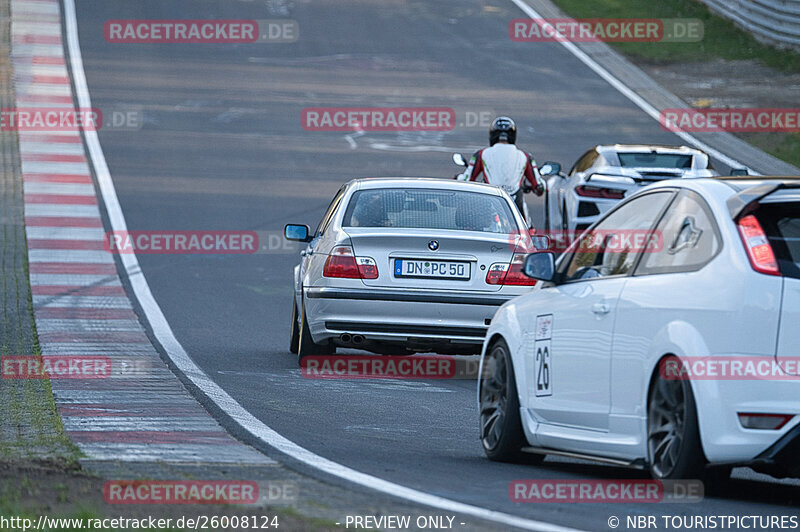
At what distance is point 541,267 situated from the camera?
8.02 metres

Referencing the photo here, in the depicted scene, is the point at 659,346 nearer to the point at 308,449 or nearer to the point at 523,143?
the point at 308,449

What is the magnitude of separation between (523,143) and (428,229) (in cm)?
1757

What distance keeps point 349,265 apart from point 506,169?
360cm

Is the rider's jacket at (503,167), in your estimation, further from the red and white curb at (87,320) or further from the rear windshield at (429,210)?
the red and white curb at (87,320)

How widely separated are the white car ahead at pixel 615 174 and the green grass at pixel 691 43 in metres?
18.0

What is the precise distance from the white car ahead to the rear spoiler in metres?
11.8

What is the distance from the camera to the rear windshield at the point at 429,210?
1272 centimetres

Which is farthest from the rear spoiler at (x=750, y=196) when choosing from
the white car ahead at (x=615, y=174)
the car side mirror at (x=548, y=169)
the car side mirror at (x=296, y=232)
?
the white car ahead at (x=615, y=174)

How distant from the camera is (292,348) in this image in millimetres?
14305

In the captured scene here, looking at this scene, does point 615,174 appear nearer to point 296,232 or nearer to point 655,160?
point 655,160

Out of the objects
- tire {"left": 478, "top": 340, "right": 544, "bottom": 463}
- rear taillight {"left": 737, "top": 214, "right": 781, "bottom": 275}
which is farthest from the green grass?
rear taillight {"left": 737, "top": 214, "right": 781, "bottom": 275}

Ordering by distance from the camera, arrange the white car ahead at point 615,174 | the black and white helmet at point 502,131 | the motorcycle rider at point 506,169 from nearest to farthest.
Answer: the motorcycle rider at point 506,169, the black and white helmet at point 502,131, the white car ahead at point 615,174

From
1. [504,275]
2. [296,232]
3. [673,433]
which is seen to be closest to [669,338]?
[673,433]

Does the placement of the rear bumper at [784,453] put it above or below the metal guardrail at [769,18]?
below
